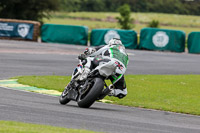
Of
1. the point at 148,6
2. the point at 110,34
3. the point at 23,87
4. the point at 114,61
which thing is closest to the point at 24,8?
the point at 110,34

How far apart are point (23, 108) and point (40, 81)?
6.62 meters

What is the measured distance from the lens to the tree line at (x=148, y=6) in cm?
13062

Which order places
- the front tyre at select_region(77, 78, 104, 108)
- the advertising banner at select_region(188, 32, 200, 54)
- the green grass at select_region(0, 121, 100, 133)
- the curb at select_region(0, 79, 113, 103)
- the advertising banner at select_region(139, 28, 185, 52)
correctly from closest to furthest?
the green grass at select_region(0, 121, 100, 133) → the front tyre at select_region(77, 78, 104, 108) → the curb at select_region(0, 79, 113, 103) → the advertising banner at select_region(188, 32, 200, 54) → the advertising banner at select_region(139, 28, 185, 52)

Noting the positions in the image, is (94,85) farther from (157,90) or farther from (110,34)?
(110,34)

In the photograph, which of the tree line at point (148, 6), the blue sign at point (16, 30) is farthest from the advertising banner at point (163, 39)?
the tree line at point (148, 6)

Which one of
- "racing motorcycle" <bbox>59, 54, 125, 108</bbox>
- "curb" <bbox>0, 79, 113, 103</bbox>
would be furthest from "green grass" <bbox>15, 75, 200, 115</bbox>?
"racing motorcycle" <bbox>59, 54, 125, 108</bbox>

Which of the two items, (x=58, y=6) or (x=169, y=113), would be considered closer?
(x=169, y=113)

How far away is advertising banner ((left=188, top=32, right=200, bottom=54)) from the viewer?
3697 centimetres

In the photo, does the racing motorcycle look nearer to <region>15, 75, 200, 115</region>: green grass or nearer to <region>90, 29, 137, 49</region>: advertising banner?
<region>15, 75, 200, 115</region>: green grass

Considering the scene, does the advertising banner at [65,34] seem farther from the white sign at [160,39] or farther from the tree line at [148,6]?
the tree line at [148,6]

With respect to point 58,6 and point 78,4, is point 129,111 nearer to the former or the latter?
point 58,6

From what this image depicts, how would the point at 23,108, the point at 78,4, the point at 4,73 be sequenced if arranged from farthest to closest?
the point at 78,4, the point at 4,73, the point at 23,108

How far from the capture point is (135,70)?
23094mm

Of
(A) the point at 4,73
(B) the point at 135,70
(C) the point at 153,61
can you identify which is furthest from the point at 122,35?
(A) the point at 4,73
